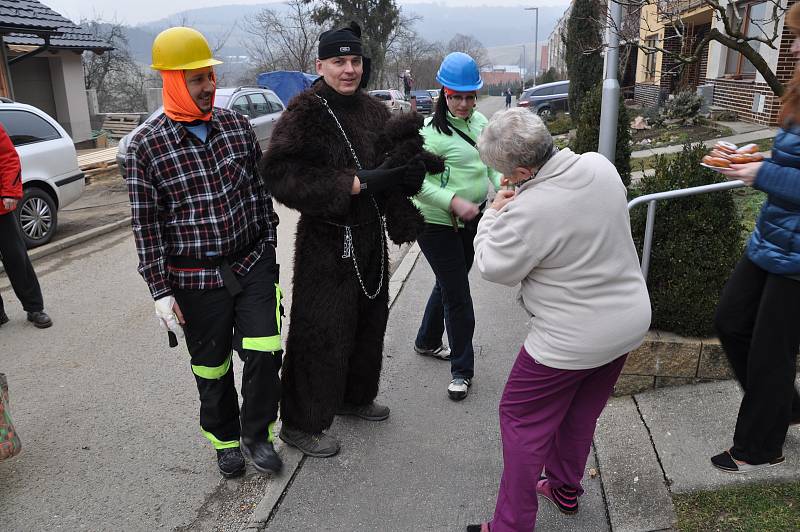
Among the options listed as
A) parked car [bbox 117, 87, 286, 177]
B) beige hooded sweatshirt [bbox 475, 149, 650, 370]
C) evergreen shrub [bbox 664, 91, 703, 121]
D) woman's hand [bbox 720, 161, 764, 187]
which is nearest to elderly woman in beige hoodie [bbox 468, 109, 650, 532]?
beige hooded sweatshirt [bbox 475, 149, 650, 370]

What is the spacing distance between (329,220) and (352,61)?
2.50 ft

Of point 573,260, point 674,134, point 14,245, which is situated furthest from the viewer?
point 674,134

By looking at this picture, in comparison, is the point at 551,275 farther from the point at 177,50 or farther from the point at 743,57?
the point at 743,57

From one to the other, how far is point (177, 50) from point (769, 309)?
9.02 feet

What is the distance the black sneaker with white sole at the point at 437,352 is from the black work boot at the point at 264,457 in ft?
5.41

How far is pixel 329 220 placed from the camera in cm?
311

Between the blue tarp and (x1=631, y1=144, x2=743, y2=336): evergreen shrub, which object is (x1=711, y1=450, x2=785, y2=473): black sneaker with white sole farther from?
the blue tarp

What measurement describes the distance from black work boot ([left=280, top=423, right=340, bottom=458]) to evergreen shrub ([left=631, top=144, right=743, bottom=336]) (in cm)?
198

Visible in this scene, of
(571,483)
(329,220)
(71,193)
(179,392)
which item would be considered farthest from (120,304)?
(571,483)

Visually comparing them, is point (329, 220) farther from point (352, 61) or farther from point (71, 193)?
point (71, 193)

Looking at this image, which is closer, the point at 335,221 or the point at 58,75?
the point at 335,221

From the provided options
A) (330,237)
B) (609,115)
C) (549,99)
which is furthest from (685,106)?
(330,237)

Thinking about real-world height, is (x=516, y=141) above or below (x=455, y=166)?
above

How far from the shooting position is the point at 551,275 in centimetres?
230
